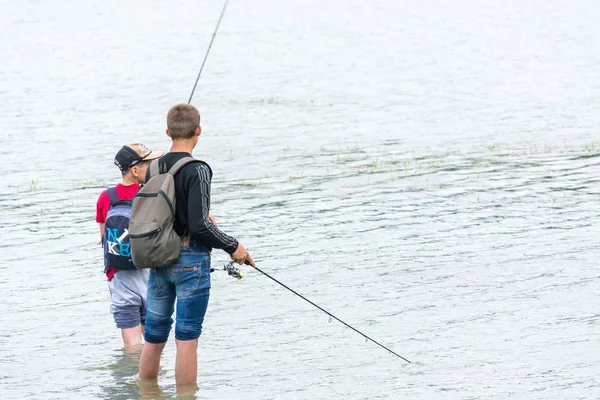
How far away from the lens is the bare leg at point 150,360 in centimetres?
782

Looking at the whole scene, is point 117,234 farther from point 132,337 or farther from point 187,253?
point 187,253

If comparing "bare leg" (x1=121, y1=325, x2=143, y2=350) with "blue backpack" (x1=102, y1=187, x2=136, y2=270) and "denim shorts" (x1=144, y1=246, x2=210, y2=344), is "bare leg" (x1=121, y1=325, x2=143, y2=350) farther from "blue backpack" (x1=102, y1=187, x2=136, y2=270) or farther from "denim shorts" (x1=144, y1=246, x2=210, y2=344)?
"denim shorts" (x1=144, y1=246, x2=210, y2=344)

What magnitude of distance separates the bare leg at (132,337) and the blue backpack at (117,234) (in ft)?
2.17

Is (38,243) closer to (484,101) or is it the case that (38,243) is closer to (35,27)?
(484,101)

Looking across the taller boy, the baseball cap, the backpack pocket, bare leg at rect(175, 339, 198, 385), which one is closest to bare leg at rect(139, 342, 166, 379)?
the taller boy

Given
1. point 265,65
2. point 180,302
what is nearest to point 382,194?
point 180,302

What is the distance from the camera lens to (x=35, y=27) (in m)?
42.8

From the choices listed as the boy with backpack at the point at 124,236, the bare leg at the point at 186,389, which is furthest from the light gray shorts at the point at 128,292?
the bare leg at the point at 186,389

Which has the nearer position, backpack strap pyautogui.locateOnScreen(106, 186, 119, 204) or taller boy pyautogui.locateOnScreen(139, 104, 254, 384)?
taller boy pyautogui.locateOnScreen(139, 104, 254, 384)

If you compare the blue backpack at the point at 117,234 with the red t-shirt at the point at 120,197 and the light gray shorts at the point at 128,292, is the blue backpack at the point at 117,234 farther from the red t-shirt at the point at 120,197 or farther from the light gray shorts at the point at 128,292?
the light gray shorts at the point at 128,292

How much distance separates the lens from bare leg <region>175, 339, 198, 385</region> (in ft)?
24.9

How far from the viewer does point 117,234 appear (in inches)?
334

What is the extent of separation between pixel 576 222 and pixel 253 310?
5.21 m

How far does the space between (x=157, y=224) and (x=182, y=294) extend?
52 cm
